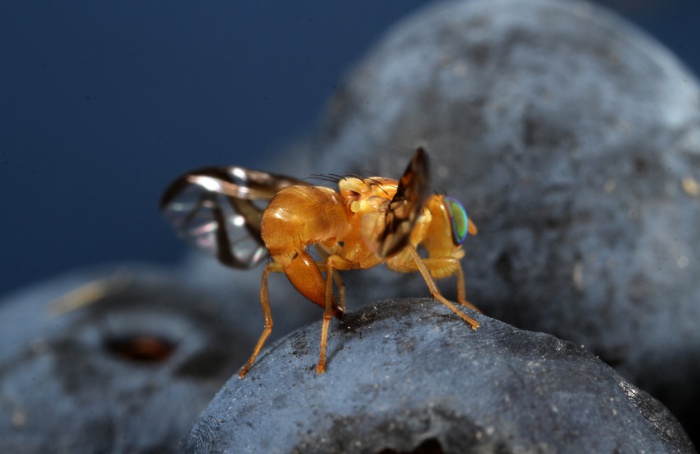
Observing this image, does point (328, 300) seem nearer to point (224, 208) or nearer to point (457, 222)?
point (457, 222)

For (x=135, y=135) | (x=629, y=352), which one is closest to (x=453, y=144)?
(x=629, y=352)

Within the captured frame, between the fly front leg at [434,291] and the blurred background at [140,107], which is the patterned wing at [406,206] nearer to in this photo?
the fly front leg at [434,291]

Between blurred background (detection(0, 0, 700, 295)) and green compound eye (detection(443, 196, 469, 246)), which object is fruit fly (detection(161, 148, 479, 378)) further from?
blurred background (detection(0, 0, 700, 295))

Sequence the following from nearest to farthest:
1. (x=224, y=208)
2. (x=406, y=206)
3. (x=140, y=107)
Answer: (x=406, y=206), (x=224, y=208), (x=140, y=107)

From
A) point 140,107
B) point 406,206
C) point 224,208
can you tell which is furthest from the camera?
point 140,107

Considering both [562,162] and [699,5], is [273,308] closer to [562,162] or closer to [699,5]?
[562,162]

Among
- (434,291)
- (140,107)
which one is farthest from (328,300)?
(140,107)
